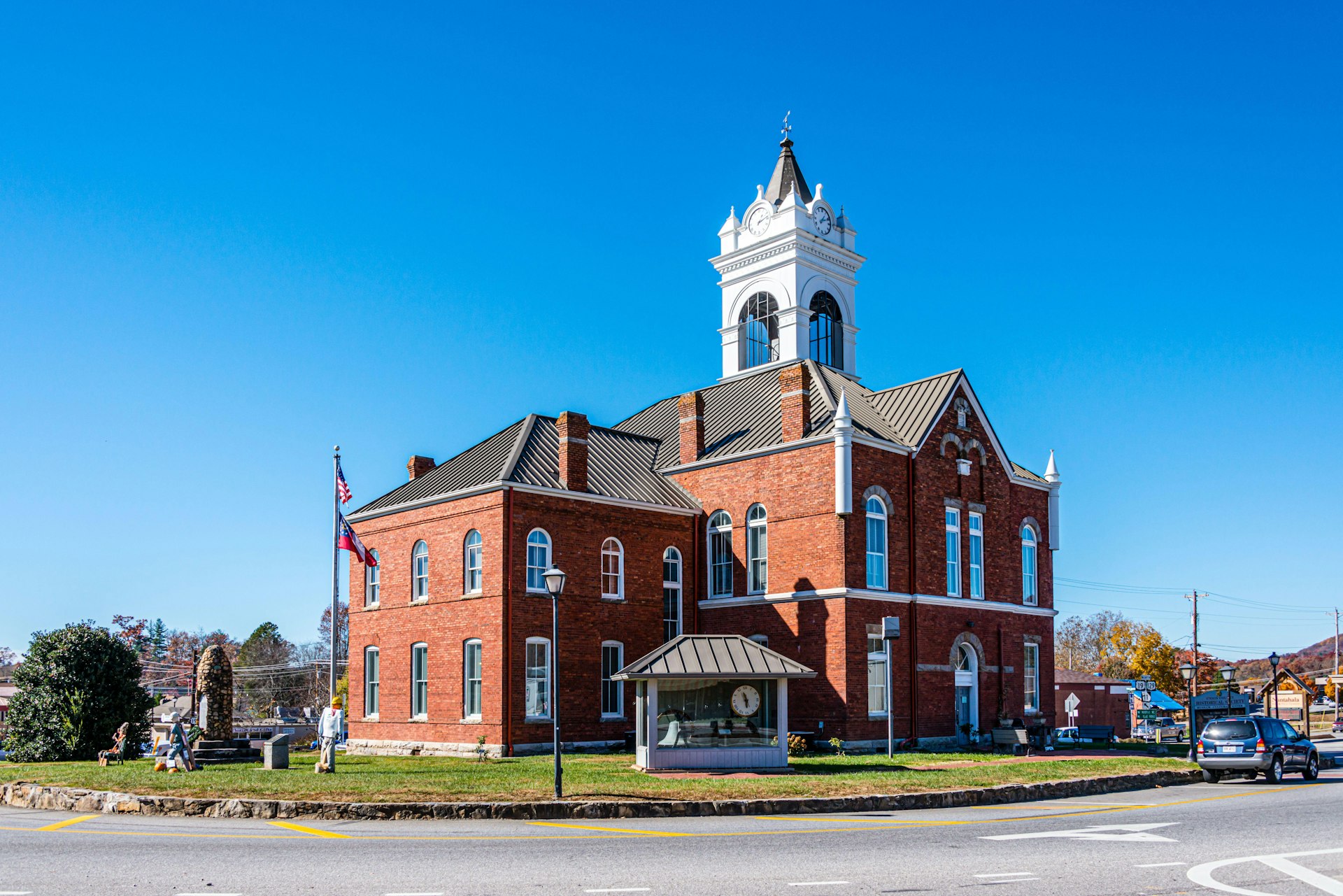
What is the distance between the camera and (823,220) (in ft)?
150

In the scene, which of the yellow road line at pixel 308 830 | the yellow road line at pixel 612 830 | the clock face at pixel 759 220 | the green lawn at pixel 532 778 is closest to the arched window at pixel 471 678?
the green lawn at pixel 532 778

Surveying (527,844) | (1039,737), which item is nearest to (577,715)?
(1039,737)

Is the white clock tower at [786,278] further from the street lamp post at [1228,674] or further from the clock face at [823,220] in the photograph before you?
the street lamp post at [1228,674]

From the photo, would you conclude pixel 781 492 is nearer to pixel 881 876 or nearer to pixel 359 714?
pixel 359 714

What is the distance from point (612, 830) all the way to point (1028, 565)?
2659cm

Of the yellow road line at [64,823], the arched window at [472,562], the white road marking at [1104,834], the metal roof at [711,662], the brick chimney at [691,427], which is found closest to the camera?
the white road marking at [1104,834]

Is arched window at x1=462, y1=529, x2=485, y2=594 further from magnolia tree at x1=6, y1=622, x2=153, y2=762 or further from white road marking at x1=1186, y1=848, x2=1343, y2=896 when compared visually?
white road marking at x1=1186, y1=848, x2=1343, y2=896

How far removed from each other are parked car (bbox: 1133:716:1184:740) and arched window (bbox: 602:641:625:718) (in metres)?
23.7

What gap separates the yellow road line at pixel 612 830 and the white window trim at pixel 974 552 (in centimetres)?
2211

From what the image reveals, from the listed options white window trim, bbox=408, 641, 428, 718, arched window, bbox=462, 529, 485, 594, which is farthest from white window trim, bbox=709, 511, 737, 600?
white window trim, bbox=408, 641, 428, 718

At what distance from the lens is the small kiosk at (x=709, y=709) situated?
82.8 feet

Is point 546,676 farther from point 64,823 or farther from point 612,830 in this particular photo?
point 612,830

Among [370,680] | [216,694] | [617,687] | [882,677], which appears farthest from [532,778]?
[370,680]

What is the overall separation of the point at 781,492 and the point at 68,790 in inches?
809
